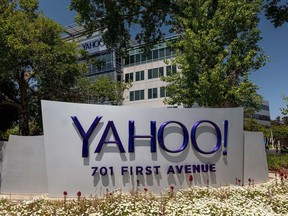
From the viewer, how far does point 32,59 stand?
18172mm

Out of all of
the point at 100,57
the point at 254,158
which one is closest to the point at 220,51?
the point at 254,158

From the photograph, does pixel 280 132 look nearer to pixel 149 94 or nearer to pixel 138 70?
pixel 149 94

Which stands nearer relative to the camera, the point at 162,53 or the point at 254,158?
the point at 254,158

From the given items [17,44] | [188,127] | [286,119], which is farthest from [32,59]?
[286,119]

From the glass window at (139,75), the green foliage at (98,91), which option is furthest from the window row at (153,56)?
the green foliage at (98,91)

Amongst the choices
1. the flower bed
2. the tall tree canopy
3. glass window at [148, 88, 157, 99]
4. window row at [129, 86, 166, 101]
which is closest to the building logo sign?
window row at [129, 86, 166, 101]

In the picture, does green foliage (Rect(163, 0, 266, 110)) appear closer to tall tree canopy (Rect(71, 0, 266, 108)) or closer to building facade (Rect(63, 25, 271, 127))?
tall tree canopy (Rect(71, 0, 266, 108))

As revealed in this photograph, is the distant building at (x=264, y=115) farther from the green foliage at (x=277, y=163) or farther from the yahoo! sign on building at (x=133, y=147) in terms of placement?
the yahoo! sign on building at (x=133, y=147)

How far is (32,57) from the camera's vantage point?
1802 centimetres

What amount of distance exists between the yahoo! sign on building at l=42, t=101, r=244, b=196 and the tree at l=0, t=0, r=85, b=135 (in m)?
7.51

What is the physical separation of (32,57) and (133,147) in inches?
403

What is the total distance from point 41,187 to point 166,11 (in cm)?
1258

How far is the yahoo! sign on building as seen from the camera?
10273mm

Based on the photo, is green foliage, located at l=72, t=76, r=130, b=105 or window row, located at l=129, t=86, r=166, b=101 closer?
green foliage, located at l=72, t=76, r=130, b=105
